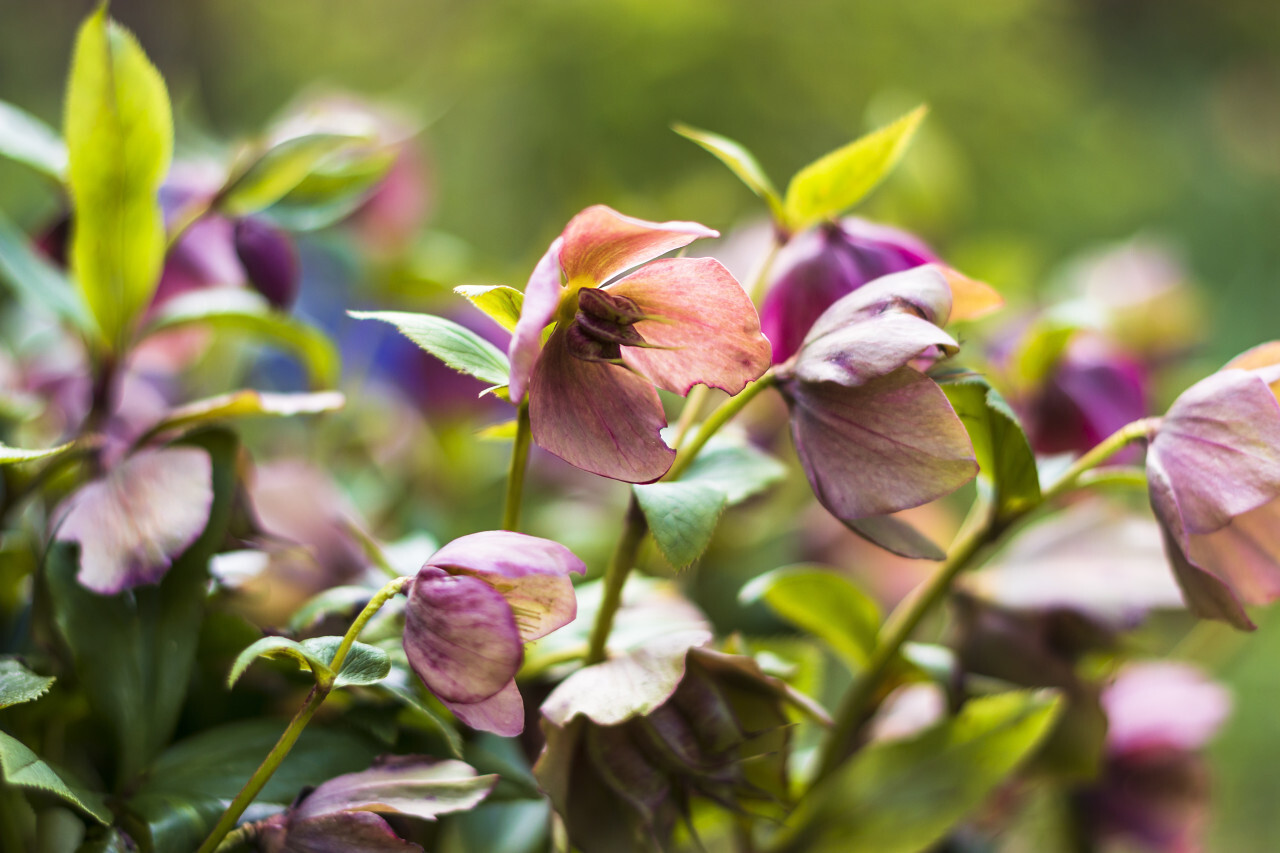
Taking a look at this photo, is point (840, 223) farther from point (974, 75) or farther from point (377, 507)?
point (974, 75)

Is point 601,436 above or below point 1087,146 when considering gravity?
above

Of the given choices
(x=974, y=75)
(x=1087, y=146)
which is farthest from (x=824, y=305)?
(x=1087, y=146)

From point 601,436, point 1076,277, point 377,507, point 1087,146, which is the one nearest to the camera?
point 601,436

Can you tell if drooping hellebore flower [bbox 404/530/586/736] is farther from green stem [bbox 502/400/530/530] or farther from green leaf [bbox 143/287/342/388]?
green leaf [bbox 143/287/342/388]

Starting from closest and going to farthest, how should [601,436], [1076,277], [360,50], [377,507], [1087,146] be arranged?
[601,436] < [377,507] < [1076,277] < [1087,146] < [360,50]

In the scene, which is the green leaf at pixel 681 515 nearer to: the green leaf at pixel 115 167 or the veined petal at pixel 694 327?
the veined petal at pixel 694 327

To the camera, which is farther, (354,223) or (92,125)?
(354,223)

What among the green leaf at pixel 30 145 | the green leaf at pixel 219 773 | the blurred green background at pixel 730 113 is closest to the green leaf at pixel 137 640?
the green leaf at pixel 219 773

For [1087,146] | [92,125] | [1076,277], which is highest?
[92,125]
